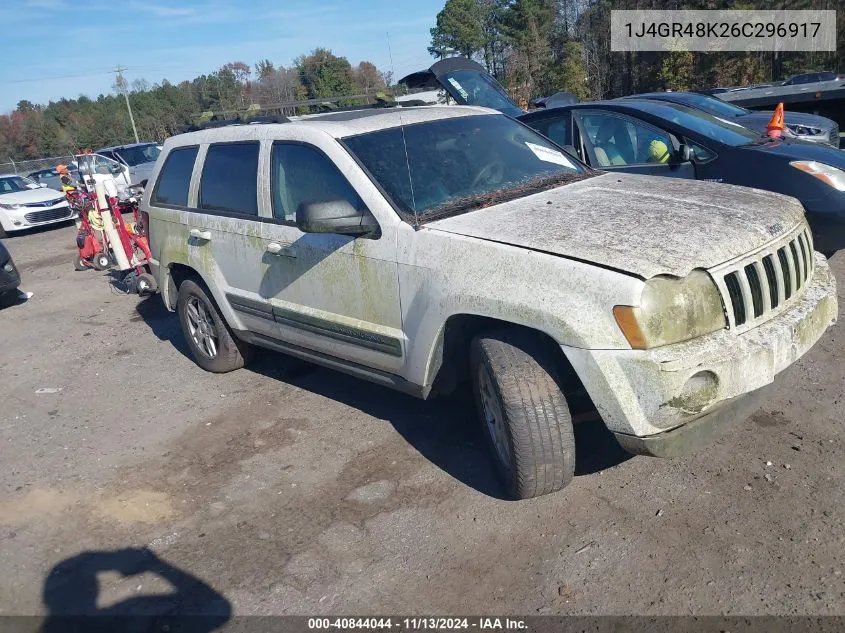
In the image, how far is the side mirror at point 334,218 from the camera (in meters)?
3.57

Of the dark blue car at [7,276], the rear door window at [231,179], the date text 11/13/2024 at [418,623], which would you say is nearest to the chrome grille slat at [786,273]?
the date text 11/13/2024 at [418,623]

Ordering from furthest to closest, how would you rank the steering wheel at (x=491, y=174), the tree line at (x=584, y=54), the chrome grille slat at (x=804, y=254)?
the tree line at (x=584, y=54), the steering wheel at (x=491, y=174), the chrome grille slat at (x=804, y=254)

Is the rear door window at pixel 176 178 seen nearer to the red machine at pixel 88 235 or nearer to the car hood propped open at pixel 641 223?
the car hood propped open at pixel 641 223

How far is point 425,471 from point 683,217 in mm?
1905

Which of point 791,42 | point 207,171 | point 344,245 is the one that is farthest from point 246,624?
point 791,42

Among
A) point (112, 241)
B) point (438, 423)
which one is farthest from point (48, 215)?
point (438, 423)

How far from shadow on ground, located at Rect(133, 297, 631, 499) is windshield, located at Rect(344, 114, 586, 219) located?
4.56 feet

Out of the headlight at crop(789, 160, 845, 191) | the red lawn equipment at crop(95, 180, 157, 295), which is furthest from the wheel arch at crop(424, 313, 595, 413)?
the red lawn equipment at crop(95, 180, 157, 295)

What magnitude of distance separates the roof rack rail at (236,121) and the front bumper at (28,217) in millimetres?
12140

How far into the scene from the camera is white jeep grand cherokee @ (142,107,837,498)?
2.81 m

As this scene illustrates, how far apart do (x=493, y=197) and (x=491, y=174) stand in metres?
0.31

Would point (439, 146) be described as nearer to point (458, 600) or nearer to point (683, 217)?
point (683, 217)

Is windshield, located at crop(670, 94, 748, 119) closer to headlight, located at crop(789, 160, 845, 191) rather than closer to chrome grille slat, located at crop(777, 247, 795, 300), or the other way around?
headlight, located at crop(789, 160, 845, 191)

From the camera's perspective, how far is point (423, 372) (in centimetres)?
360
